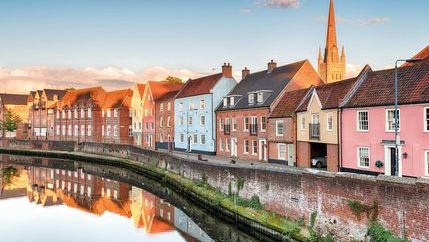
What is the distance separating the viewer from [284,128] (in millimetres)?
42438

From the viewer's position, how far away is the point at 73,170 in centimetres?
6444

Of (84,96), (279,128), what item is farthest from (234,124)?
(84,96)

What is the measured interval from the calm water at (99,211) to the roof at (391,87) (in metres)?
13.0

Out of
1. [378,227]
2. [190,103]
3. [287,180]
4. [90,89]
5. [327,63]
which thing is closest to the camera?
[378,227]

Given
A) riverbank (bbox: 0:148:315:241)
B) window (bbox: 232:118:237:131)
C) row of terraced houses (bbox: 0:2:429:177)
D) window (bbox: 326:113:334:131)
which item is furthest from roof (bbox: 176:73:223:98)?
window (bbox: 326:113:334:131)

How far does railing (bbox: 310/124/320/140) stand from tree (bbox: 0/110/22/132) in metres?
99.3

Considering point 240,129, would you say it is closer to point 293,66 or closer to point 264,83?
point 264,83

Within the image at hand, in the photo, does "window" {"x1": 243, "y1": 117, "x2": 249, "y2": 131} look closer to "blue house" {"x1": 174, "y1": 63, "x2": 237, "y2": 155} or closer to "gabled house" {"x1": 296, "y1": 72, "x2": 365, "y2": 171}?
"blue house" {"x1": 174, "y1": 63, "x2": 237, "y2": 155}

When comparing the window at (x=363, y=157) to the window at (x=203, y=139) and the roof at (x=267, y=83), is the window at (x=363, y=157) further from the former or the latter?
the window at (x=203, y=139)

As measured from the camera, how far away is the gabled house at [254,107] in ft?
156

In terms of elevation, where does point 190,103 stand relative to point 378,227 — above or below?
above

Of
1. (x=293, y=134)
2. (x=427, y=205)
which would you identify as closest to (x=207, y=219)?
(x=293, y=134)

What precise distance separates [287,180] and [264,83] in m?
28.3

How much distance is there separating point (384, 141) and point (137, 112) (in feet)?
186
